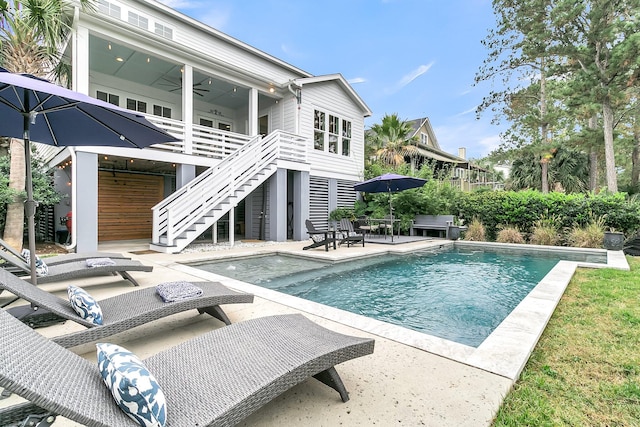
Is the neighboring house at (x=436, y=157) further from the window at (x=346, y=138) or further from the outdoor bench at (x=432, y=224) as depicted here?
the outdoor bench at (x=432, y=224)

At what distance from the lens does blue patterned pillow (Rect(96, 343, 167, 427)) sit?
4.51ft

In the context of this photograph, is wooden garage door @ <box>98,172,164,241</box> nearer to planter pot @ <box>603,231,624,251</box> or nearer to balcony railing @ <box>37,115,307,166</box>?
balcony railing @ <box>37,115,307,166</box>

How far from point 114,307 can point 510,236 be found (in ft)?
39.0

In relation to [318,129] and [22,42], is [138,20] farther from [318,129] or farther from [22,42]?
[318,129]

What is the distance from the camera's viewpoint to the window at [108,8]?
1081 cm

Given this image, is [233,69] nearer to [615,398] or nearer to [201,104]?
[201,104]

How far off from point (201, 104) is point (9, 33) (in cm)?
631

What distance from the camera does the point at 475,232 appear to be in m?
12.0

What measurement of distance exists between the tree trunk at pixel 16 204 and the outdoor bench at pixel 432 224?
42.2 feet

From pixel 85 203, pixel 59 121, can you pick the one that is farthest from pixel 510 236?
pixel 85 203

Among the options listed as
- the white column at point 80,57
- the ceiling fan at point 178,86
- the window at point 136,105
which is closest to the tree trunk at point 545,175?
the ceiling fan at point 178,86

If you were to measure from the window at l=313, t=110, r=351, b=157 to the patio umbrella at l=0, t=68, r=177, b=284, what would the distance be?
9.82 meters

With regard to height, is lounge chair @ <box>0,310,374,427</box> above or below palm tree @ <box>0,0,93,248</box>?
below

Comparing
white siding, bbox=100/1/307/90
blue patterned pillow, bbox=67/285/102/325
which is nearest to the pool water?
blue patterned pillow, bbox=67/285/102/325
